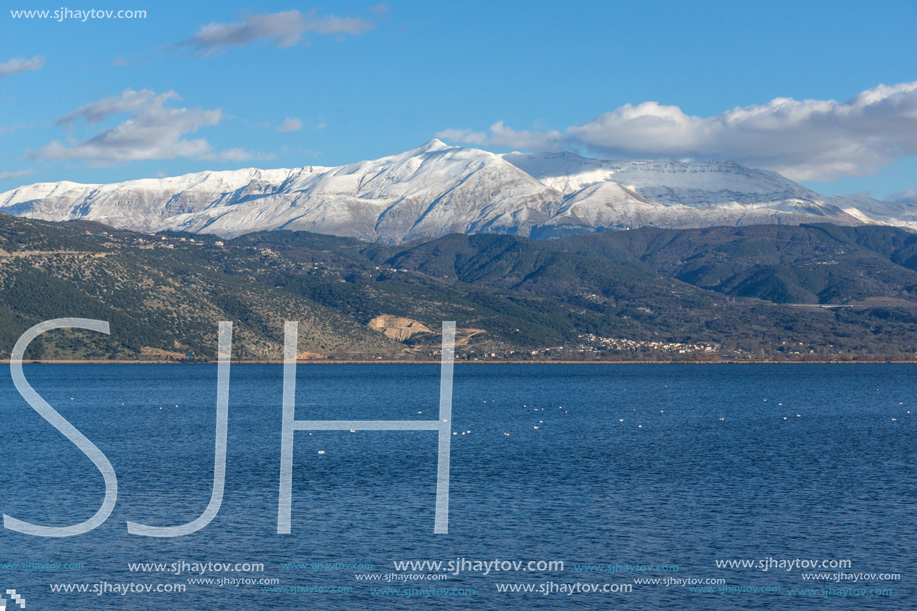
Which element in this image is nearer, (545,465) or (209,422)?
(545,465)

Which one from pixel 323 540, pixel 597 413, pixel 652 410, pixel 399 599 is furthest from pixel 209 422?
pixel 399 599

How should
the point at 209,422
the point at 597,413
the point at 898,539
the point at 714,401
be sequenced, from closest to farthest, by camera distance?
1. the point at 898,539
2. the point at 209,422
3. the point at 597,413
4. the point at 714,401

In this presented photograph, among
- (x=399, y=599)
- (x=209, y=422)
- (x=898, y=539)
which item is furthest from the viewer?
(x=209, y=422)

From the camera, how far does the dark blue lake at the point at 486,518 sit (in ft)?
177

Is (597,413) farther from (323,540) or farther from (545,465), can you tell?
(323,540)

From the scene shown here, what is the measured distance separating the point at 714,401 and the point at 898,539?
440 feet

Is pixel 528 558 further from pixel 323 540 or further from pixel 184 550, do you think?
pixel 184 550

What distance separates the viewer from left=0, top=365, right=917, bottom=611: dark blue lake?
54.1m

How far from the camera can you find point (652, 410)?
171 m

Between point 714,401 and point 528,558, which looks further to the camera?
point 714,401

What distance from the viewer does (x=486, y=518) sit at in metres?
71.1

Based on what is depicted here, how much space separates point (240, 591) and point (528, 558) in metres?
17.1

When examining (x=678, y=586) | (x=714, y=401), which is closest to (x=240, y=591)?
(x=678, y=586)

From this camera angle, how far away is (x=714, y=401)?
644ft
